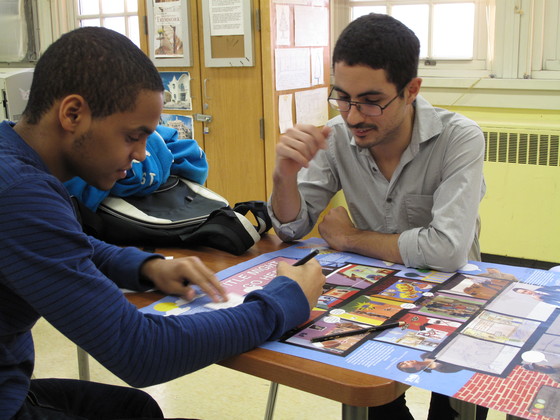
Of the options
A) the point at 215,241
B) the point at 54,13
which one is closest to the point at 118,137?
the point at 215,241

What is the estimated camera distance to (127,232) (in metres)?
1.69

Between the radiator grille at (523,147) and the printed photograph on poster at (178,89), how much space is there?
1.77 meters

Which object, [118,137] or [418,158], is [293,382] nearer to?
[118,137]

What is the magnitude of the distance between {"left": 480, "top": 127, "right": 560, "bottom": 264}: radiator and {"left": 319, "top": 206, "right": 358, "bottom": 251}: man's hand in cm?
195

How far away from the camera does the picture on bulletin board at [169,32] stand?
12.3ft

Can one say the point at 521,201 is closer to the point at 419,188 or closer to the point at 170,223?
the point at 419,188

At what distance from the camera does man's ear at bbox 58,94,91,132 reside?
93 cm

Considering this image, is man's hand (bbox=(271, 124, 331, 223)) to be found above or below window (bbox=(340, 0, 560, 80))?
below

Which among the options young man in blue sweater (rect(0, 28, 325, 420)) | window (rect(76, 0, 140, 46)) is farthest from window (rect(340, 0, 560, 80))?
young man in blue sweater (rect(0, 28, 325, 420))

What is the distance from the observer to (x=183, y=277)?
1.28 meters

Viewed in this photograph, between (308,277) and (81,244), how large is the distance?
0.44 m

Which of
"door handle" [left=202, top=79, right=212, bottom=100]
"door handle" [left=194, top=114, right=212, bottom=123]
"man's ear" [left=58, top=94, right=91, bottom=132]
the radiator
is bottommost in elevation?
the radiator

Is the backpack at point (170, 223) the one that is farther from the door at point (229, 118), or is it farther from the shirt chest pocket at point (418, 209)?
the door at point (229, 118)

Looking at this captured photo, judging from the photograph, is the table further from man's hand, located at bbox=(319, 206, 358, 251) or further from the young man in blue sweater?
man's hand, located at bbox=(319, 206, 358, 251)
